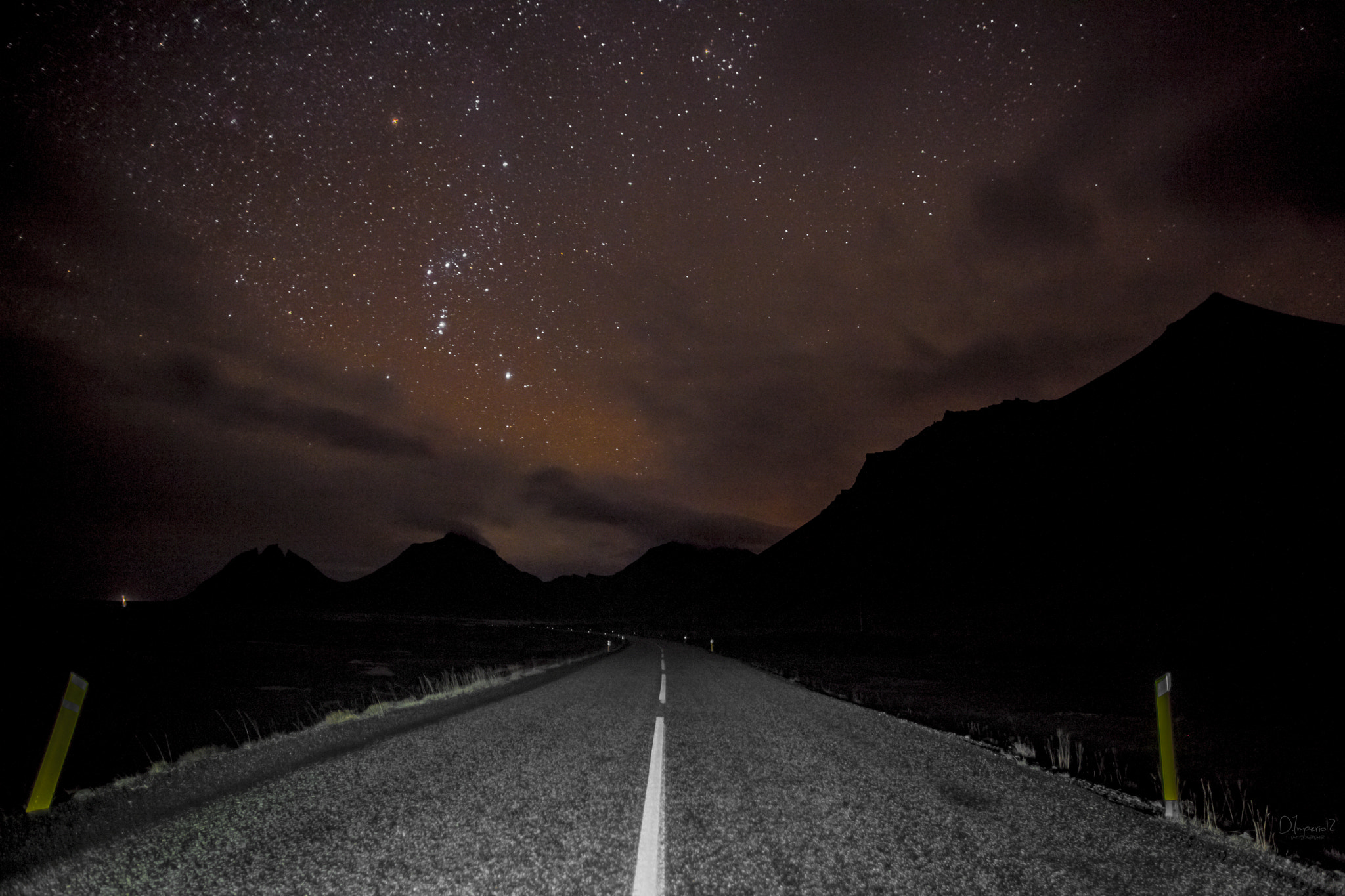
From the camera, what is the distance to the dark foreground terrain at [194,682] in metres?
15.8

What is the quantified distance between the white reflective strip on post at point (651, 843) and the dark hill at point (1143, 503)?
8174cm

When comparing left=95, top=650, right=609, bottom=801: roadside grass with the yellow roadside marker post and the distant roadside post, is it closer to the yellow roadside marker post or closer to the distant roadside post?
the yellow roadside marker post

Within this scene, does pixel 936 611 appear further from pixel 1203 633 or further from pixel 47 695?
pixel 47 695

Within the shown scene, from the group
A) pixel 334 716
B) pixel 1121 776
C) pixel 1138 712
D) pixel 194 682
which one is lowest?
pixel 194 682

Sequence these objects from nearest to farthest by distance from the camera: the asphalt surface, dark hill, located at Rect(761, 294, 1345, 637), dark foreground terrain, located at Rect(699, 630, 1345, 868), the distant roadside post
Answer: the asphalt surface
the distant roadside post
dark foreground terrain, located at Rect(699, 630, 1345, 868)
dark hill, located at Rect(761, 294, 1345, 637)

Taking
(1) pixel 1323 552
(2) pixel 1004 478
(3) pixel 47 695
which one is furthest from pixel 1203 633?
(3) pixel 47 695

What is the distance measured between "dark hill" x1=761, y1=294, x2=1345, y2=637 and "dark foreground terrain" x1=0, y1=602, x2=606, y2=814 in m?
72.0

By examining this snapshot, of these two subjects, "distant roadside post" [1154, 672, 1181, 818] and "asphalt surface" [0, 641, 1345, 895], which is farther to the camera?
"distant roadside post" [1154, 672, 1181, 818]

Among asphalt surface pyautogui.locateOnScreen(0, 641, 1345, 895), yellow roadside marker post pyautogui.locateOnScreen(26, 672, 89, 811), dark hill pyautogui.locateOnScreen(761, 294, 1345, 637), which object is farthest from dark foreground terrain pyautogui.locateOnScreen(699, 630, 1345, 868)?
dark hill pyautogui.locateOnScreen(761, 294, 1345, 637)

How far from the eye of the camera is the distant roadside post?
584 cm

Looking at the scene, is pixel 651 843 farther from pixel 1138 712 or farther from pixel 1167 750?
pixel 1138 712

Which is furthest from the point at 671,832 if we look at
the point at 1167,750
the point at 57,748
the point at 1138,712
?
the point at 1138,712

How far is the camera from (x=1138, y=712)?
63.1 ft

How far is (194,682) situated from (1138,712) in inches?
1534
